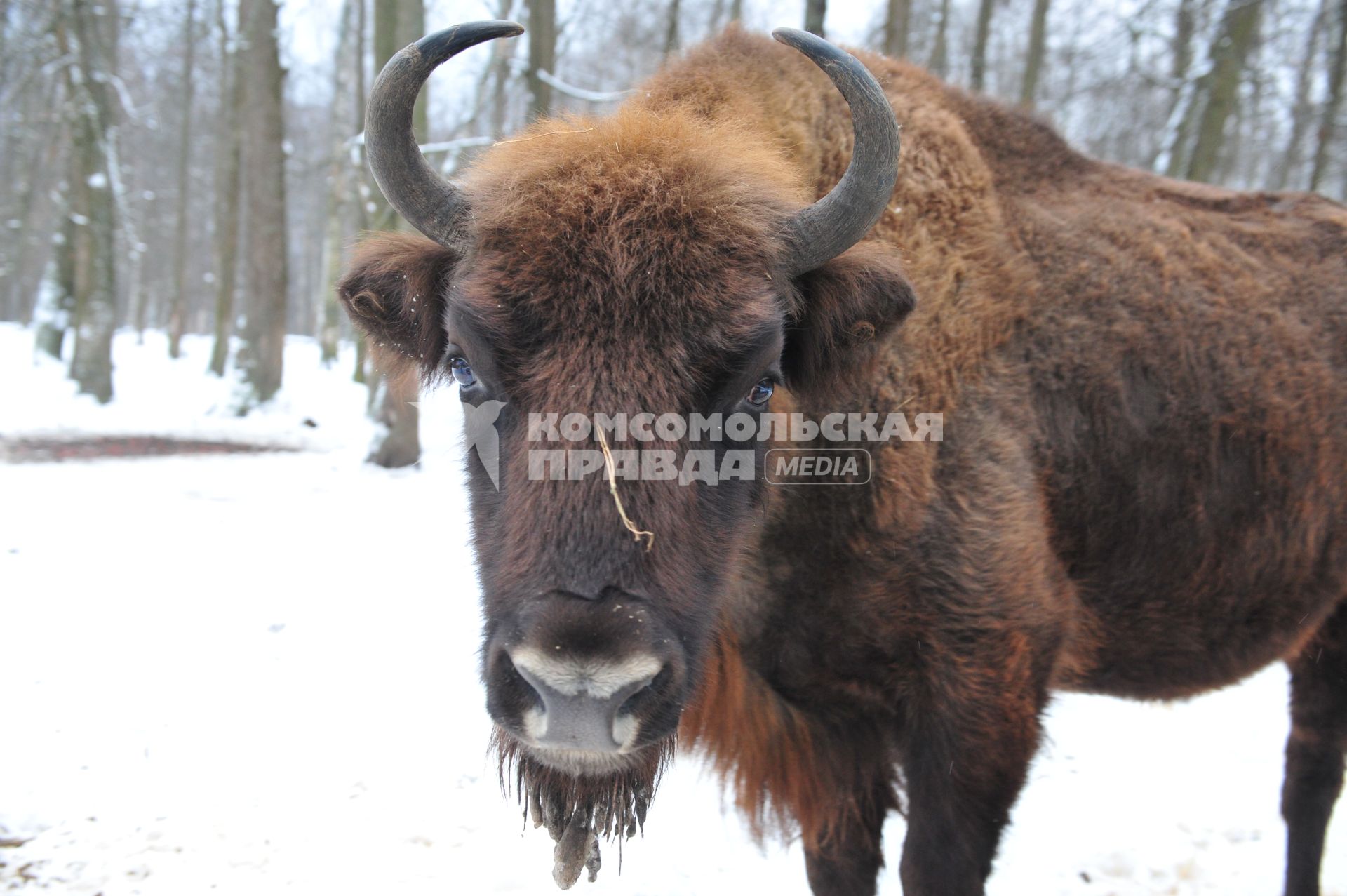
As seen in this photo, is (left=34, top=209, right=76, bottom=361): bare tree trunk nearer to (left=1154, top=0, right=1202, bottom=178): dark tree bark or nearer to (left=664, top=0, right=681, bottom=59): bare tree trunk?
(left=664, top=0, right=681, bottom=59): bare tree trunk

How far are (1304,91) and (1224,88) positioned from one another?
979 cm

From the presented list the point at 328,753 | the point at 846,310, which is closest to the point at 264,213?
the point at 328,753

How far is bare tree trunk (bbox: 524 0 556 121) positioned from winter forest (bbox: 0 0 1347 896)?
0.05 meters

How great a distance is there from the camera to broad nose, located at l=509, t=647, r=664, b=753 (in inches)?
72.9

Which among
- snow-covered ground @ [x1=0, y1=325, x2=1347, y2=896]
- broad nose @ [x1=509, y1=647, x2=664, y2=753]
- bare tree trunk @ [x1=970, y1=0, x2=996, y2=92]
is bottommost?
snow-covered ground @ [x1=0, y1=325, x2=1347, y2=896]

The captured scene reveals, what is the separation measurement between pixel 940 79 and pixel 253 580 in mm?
5916

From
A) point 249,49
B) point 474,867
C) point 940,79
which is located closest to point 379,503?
point 474,867

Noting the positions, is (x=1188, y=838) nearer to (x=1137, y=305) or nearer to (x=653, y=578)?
(x=1137, y=305)

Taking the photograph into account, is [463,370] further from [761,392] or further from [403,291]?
[761,392]

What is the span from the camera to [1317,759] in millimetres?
4375

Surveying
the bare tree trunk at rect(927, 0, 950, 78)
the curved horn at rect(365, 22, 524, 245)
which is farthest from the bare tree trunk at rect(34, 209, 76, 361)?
the curved horn at rect(365, 22, 524, 245)

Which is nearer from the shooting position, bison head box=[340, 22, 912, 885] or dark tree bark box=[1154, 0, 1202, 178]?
bison head box=[340, 22, 912, 885]

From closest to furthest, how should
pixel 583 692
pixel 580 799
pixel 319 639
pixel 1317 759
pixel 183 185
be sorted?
pixel 583 692 → pixel 580 799 → pixel 1317 759 → pixel 319 639 → pixel 183 185

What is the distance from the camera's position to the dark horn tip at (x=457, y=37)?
7.68ft
